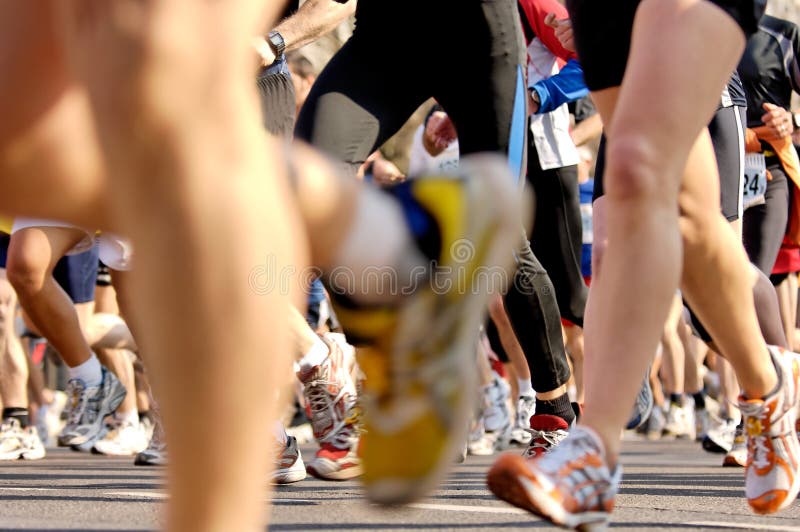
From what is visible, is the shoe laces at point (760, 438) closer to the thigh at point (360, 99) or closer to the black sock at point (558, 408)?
the black sock at point (558, 408)

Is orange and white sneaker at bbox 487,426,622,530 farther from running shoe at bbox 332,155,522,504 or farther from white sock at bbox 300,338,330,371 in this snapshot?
white sock at bbox 300,338,330,371

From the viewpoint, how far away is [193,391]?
1.30 meters

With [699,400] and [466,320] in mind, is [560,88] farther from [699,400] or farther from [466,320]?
[699,400]

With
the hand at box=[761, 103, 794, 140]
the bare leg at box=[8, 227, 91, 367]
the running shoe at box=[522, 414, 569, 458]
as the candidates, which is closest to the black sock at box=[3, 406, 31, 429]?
the bare leg at box=[8, 227, 91, 367]

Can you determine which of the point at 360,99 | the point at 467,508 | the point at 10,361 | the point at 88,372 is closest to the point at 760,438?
the point at 467,508

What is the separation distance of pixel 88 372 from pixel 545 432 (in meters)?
3.03

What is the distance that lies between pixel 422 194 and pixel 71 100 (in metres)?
0.46

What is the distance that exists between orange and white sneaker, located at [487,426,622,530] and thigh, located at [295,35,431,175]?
151 cm

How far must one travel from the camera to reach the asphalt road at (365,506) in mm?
2773

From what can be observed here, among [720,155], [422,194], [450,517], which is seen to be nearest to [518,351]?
[720,155]

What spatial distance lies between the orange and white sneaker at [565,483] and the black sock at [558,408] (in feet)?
5.87

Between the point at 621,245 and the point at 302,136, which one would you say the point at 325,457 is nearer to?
the point at 302,136

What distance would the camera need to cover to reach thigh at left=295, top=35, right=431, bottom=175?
3707 millimetres

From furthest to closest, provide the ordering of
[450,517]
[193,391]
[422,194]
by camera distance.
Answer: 1. [450,517]
2. [422,194]
3. [193,391]
